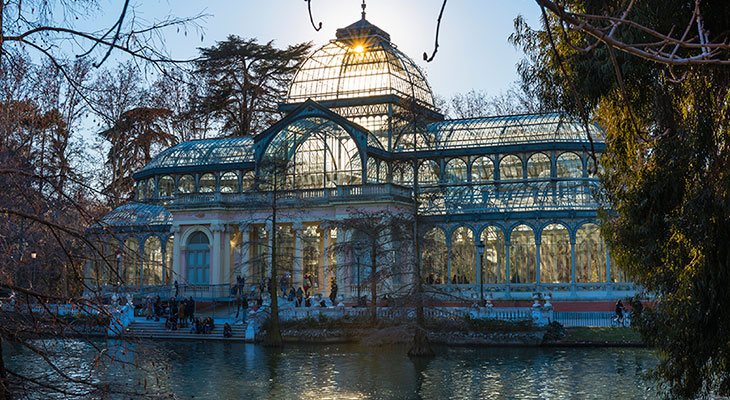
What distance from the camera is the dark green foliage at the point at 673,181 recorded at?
1228 centimetres

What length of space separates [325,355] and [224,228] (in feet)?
60.5

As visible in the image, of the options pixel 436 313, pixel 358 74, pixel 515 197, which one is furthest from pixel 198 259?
pixel 436 313

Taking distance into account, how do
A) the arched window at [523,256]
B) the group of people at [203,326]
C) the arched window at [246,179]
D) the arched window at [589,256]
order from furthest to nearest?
the arched window at [246,179] → the arched window at [523,256] → the arched window at [589,256] → the group of people at [203,326]

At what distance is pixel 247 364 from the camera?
1038 inches

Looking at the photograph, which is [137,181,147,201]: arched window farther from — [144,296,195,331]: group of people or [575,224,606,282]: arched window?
[575,224,606,282]: arched window

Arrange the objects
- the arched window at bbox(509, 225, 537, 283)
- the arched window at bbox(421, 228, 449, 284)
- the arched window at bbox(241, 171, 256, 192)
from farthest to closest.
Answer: the arched window at bbox(241, 171, 256, 192)
the arched window at bbox(509, 225, 537, 283)
the arched window at bbox(421, 228, 449, 284)

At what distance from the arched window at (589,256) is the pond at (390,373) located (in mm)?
11039

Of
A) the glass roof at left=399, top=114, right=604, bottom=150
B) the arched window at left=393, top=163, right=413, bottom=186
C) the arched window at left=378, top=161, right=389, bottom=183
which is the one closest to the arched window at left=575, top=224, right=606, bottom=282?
the glass roof at left=399, top=114, right=604, bottom=150

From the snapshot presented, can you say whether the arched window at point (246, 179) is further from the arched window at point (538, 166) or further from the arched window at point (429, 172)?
the arched window at point (538, 166)

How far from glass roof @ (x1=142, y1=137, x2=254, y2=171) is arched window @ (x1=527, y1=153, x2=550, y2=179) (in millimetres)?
15607

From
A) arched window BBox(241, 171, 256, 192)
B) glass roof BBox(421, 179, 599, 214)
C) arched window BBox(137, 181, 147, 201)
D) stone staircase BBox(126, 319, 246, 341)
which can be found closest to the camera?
stone staircase BBox(126, 319, 246, 341)

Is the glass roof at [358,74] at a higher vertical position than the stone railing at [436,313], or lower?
higher

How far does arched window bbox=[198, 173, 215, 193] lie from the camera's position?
162 feet

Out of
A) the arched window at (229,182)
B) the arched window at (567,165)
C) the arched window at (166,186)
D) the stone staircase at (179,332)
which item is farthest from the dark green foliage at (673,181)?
the arched window at (166,186)
